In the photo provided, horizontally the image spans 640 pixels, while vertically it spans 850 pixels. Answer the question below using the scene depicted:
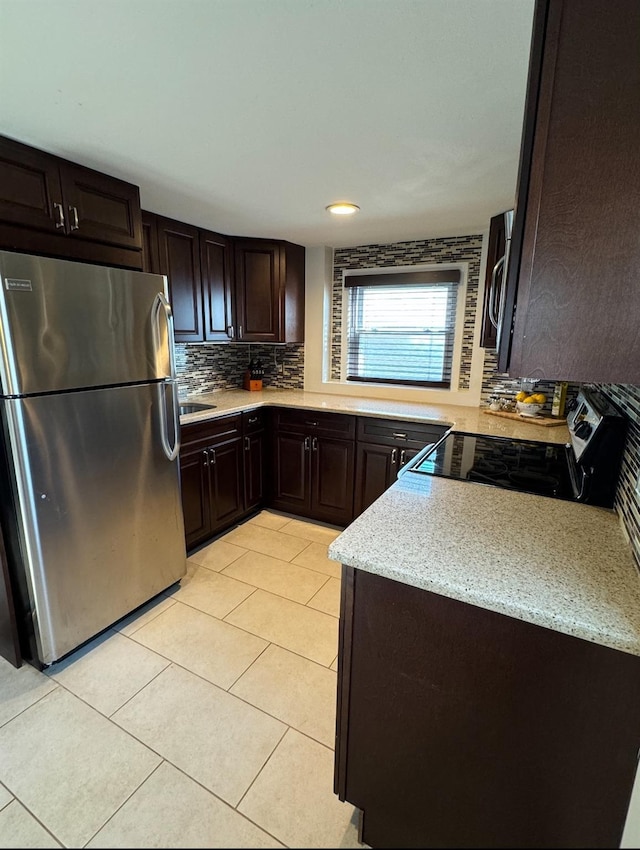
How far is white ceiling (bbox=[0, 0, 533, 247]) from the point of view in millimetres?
994

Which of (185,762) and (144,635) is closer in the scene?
(185,762)

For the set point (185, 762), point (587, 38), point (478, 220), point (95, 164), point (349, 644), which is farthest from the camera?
point (478, 220)

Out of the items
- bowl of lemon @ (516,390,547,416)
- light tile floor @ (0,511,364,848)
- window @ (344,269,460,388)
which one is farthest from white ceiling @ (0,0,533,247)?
light tile floor @ (0,511,364,848)

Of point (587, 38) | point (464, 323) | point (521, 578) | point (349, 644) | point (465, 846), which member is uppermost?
point (587, 38)

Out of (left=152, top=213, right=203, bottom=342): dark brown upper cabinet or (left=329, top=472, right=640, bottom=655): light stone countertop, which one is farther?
(left=152, top=213, right=203, bottom=342): dark brown upper cabinet

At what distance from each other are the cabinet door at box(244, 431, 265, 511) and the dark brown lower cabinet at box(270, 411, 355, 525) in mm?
102

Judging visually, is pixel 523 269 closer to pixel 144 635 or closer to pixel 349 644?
pixel 349 644

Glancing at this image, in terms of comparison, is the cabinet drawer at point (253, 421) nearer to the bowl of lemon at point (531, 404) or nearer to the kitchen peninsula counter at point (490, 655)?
the bowl of lemon at point (531, 404)

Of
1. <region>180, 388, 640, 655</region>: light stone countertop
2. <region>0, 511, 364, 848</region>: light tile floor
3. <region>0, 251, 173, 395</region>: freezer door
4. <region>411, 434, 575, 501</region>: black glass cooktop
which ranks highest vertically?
<region>0, 251, 173, 395</region>: freezer door

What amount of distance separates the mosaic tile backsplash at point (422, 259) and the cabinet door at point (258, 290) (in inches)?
20.3

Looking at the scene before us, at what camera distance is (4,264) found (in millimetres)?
1414

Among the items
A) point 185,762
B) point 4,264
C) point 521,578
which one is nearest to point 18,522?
point 4,264

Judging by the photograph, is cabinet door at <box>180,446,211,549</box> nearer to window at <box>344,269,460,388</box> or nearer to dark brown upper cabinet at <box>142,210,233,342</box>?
dark brown upper cabinet at <box>142,210,233,342</box>

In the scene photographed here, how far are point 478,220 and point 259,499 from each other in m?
2.42
